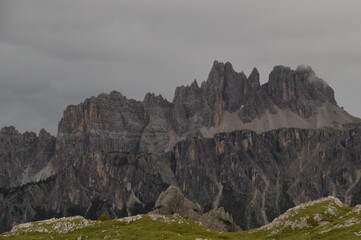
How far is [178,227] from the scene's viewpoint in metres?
77.1

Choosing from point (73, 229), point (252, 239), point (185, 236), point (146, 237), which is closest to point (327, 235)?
point (252, 239)

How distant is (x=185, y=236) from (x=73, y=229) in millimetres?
18594

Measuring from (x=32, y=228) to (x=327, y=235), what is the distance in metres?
43.7

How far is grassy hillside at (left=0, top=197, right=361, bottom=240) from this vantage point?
222 feet

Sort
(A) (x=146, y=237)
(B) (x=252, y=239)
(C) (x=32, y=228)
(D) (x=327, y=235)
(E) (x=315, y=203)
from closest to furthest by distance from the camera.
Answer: (D) (x=327, y=235) < (A) (x=146, y=237) < (B) (x=252, y=239) < (C) (x=32, y=228) < (E) (x=315, y=203)

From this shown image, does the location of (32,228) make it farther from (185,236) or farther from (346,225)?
(346,225)

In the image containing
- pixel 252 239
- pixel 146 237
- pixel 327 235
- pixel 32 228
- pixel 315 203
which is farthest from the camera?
pixel 315 203

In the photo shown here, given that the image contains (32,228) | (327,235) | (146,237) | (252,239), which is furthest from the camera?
(32,228)

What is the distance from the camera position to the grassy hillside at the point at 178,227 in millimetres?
67812

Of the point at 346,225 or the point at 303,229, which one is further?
the point at 303,229

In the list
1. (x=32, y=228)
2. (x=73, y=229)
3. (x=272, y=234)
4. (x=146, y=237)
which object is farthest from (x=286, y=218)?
(x=32, y=228)

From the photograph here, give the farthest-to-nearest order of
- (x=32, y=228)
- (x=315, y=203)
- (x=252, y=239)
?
(x=315, y=203) < (x=32, y=228) < (x=252, y=239)

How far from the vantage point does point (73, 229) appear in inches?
2975

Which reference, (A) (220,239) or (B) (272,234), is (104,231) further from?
(B) (272,234)
